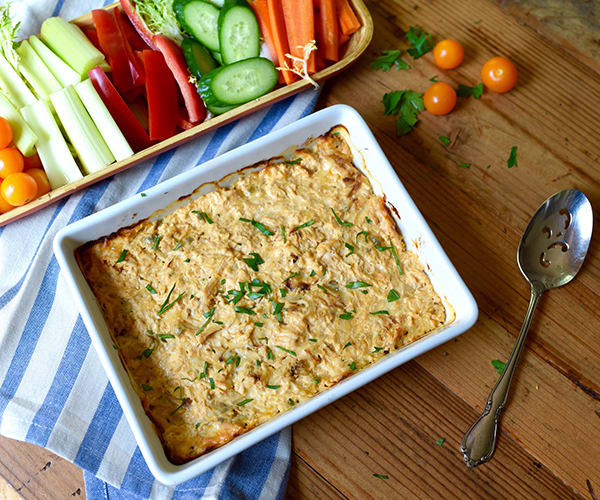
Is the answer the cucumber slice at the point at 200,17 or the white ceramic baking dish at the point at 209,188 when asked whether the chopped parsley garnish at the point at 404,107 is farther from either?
the cucumber slice at the point at 200,17

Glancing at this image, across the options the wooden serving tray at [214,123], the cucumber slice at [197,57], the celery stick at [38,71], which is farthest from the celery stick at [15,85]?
the cucumber slice at [197,57]

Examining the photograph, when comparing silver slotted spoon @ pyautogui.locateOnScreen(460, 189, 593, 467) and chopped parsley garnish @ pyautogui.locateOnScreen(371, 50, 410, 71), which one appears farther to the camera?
chopped parsley garnish @ pyautogui.locateOnScreen(371, 50, 410, 71)

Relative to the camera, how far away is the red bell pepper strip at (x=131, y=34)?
10.6 feet

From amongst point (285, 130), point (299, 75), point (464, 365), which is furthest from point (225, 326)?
point (299, 75)

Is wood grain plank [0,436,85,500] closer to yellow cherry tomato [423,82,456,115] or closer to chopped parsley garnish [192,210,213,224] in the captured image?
chopped parsley garnish [192,210,213,224]

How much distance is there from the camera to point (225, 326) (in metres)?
2.62

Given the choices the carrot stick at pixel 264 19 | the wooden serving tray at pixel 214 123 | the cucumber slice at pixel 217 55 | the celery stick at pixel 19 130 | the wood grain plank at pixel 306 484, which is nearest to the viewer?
the wood grain plank at pixel 306 484

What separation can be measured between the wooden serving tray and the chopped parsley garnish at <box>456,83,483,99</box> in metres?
0.58

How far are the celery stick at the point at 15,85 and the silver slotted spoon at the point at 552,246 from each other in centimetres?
274

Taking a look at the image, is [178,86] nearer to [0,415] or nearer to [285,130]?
[285,130]

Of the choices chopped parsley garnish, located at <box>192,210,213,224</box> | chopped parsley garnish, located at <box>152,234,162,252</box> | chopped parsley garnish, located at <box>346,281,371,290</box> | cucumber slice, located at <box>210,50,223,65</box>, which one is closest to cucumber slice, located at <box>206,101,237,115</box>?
cucumber slice, located at <box>210,50,223,65</box>

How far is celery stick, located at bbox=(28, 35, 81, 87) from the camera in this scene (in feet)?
10.2

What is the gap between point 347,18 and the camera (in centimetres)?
317

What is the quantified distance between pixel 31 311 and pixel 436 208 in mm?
2184
